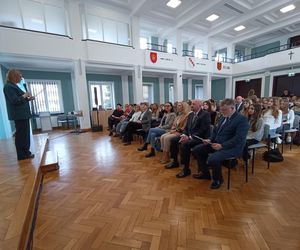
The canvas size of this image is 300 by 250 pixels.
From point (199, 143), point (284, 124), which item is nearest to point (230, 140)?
point (199, 143)

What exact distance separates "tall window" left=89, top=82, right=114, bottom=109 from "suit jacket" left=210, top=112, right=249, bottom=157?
333 inches

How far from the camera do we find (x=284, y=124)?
3438 millimetres

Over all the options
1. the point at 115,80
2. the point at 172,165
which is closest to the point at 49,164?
the point at 172,165

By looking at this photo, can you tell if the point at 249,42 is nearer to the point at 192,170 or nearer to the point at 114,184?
the point at 192,170

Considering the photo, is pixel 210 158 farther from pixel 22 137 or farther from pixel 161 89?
pixel 161 89

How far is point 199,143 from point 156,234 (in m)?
1.45

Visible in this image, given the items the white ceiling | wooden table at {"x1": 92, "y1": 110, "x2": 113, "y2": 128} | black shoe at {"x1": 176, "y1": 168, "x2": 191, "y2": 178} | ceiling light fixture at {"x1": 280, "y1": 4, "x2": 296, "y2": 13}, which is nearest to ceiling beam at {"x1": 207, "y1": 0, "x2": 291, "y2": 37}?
the white ceiling

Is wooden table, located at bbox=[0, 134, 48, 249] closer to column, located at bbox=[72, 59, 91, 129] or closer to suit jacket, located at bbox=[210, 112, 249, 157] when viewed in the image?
suit jacket, located at bbox=[210, 112, 249, 157]

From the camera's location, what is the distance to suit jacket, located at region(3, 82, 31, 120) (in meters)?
2.54

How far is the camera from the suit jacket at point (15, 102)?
2.54m

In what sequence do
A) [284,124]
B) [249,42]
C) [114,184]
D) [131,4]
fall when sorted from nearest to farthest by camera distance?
1. [114,184]
2. [284,124]
3. [131,4]
4. [249,42]

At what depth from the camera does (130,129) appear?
4656 mm

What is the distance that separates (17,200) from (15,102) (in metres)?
1.54

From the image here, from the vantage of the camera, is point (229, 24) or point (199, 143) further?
point (229, 24)
